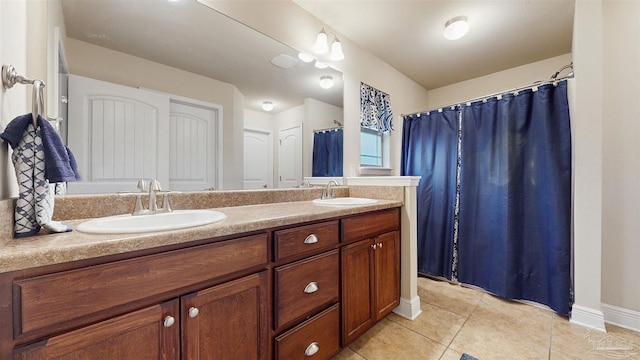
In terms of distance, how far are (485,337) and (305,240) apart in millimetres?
1424

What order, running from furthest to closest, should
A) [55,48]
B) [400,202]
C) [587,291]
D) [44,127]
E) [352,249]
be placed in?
[400,202], [587,291], [352,249], [55,48], [44,127]

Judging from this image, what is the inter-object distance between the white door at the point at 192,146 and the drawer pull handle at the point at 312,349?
98cm

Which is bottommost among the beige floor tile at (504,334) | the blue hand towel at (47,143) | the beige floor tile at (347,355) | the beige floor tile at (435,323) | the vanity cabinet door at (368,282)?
the beige floor tile at (347,355)

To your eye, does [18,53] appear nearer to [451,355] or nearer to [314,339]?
[314,339]

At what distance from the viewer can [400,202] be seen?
6.07 ft

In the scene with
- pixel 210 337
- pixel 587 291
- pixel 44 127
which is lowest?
pixel 587 291

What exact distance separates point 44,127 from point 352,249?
1.35 meters

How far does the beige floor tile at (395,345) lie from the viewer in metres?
1.45

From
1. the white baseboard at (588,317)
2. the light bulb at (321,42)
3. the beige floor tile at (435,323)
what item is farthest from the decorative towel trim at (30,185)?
the white baseboard at (588,317)

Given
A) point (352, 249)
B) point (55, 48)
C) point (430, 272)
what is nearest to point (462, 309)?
point (430, 272)

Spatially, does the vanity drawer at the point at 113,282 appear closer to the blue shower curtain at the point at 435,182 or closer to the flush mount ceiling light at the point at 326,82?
the flush mount ceiling light at the point at 326,82

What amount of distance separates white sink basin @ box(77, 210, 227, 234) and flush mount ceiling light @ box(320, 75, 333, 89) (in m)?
1.46

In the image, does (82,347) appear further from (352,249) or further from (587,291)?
(587,291)

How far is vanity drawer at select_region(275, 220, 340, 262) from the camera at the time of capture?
3.56 feet
